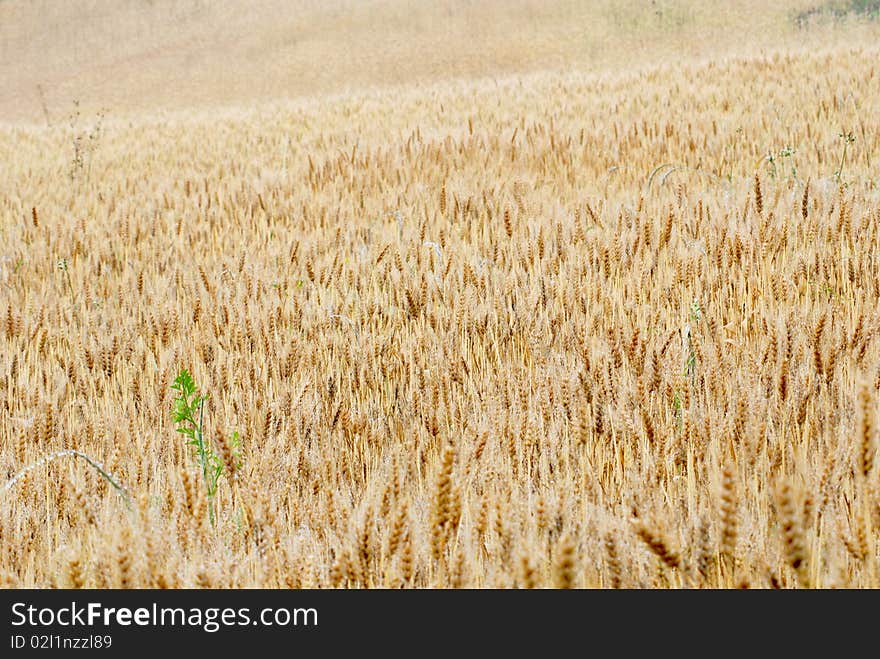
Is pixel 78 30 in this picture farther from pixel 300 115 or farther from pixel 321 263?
pixel 321 263

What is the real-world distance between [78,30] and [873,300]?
40.1 m

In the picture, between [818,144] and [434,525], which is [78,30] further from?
[434,525]

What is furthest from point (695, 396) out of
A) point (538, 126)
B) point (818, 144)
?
point (538, 126)

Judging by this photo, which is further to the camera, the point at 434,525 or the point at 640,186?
the point at 640,186

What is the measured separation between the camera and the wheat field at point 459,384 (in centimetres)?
100

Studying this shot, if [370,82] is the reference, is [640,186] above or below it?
below

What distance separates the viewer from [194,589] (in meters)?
0.90

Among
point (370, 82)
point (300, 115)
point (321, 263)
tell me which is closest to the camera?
point (321, 263)

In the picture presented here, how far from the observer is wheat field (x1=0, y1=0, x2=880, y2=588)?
3.30 feet

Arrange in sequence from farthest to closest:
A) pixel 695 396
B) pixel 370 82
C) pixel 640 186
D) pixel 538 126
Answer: pixel 370 82 → pixel 538 126 → pixel 640 186 → pixel 695 396

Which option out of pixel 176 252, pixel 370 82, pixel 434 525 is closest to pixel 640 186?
pixel 176 252

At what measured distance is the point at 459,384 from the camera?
1752 mm
